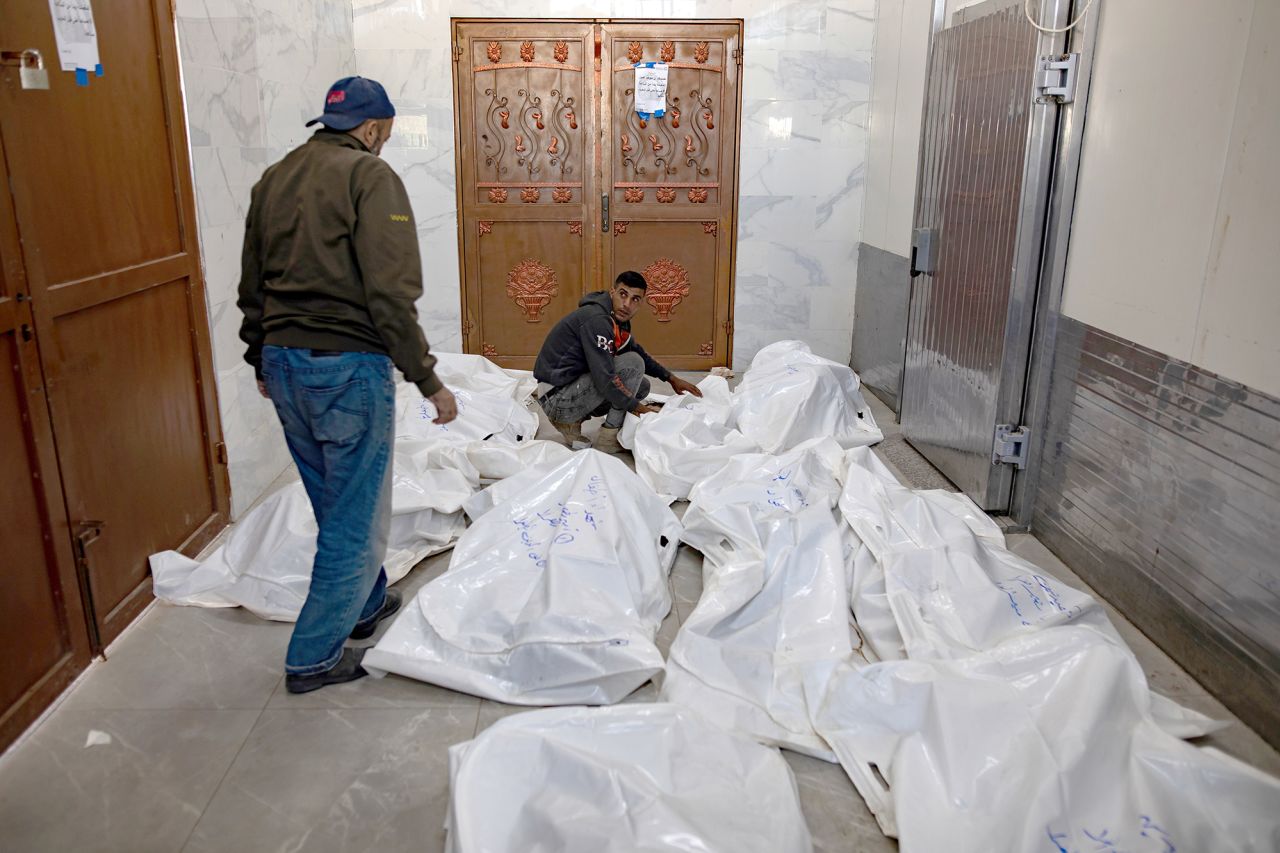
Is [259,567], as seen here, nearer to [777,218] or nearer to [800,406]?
[800,406]

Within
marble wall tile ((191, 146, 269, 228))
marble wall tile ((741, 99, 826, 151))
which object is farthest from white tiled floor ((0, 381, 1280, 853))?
marble wall tile ((741, 99, 826, 151))

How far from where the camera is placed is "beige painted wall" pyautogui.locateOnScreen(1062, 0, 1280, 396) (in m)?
2.25

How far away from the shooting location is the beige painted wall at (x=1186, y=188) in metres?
2.25

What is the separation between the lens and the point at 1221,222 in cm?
239

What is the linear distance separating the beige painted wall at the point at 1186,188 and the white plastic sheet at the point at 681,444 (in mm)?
1371

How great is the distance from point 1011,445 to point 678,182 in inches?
115

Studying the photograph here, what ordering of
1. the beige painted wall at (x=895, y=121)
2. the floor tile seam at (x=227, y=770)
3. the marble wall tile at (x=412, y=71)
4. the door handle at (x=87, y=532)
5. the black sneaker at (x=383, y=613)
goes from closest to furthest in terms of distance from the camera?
the floor tile seam at (x=227, y=770)
the door handle at (x=87, y=532)
the black sneaker at (x=383, y=613)
the beige painted wall at (x=895, y=121)
the marble wall tile at (x=412, y=71)

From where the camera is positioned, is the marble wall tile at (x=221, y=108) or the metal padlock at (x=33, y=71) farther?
the marble wall tile at (x=221, y=108)

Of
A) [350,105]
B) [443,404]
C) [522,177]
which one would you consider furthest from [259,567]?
[522,177]

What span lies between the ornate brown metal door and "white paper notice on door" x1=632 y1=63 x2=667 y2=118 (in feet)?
0.14

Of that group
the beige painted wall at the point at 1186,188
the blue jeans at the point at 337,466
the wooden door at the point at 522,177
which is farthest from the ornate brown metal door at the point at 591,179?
the blue jeans at the point at 337,466

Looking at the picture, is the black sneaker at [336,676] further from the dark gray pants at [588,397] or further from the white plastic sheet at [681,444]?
the dark gray pants at [588,397]

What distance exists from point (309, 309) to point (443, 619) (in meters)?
0.86

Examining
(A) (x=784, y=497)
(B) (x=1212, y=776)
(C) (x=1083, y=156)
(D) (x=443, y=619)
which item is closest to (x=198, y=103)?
(D) (x=443, y=619)
